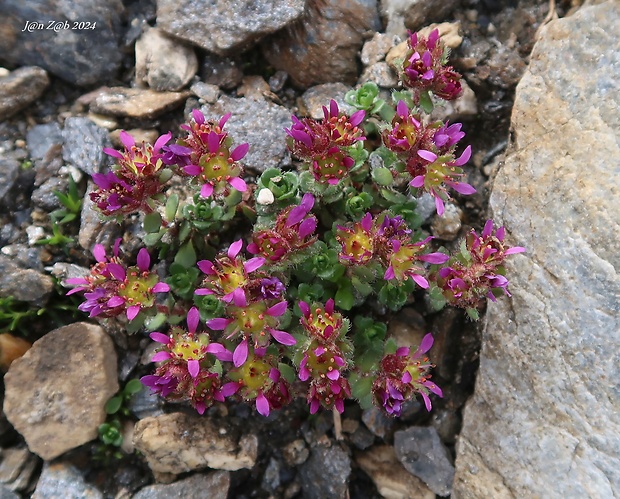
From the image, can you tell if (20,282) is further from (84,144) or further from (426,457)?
(426,457)

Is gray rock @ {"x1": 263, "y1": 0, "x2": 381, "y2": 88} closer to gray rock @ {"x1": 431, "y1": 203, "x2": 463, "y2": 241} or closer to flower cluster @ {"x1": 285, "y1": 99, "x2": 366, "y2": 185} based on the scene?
flower cluster @ {"x1": 285, "y1": 99, "x2": 366, "y2": 185}

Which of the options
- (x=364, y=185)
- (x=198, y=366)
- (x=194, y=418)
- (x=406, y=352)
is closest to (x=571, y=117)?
(x=364, y=185)

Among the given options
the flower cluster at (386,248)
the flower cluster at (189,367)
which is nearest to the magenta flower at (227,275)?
the flower cluster at (189,367)

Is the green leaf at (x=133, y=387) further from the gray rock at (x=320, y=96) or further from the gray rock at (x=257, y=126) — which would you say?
the gray rock at (x=320, y=96)

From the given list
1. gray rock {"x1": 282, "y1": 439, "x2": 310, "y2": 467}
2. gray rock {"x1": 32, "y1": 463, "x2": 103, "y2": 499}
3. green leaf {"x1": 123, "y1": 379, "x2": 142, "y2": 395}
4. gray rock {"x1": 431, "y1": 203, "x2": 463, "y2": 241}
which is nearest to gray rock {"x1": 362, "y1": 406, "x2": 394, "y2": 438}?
gray rock {"x1": 282, "y1": 439, "x2": 310, "y2": 467}

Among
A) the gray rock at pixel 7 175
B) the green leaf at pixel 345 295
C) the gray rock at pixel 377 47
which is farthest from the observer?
the gray rock at pixel 377 47

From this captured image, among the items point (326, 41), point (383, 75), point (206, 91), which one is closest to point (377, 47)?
point (383, 75)
